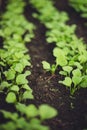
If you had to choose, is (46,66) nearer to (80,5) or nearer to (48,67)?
(48,67)

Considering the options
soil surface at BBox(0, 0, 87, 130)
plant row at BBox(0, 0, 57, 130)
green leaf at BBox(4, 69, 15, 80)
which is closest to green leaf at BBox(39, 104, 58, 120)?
plant row at BBox(0, 0, 57, 130)

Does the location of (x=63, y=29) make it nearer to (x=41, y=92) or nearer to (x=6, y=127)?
(x=41, y=92)

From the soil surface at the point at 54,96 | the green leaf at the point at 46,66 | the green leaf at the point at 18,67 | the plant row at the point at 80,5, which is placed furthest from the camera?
the plant row at the point at 80,5

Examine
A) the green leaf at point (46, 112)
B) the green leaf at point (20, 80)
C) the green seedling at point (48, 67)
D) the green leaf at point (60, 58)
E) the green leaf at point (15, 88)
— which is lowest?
the green leaf at point (46, 112)

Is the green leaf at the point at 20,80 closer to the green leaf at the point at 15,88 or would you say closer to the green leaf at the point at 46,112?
the green leaf at the point at 15,88

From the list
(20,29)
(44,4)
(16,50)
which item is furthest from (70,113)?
(44,4)

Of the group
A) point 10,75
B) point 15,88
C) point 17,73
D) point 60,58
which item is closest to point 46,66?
point 60,58

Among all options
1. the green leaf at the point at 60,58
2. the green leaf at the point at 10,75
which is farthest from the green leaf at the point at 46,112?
the green leaf at the point at 60,58
